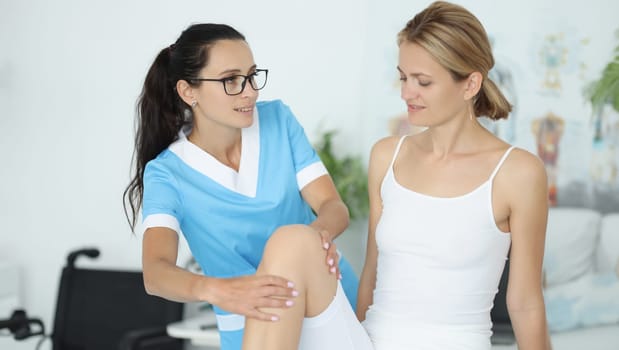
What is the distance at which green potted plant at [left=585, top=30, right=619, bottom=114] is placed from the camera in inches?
122

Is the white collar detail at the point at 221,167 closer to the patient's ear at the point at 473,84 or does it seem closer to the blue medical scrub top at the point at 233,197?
the blue medical scrub top at the point at 233,197

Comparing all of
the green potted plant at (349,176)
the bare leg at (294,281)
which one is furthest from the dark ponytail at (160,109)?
the green potted plant at (349,176)

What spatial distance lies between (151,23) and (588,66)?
1937 mm

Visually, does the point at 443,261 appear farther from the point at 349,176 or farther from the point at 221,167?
the point at 349,176

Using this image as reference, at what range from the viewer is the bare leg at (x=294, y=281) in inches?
63.0

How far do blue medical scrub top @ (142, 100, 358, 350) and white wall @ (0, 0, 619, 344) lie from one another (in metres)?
1.38

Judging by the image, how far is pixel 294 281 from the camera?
1.63 meters

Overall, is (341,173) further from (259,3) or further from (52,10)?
(52,10)

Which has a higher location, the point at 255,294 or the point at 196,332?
the point at 255,294

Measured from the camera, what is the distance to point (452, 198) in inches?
73.7

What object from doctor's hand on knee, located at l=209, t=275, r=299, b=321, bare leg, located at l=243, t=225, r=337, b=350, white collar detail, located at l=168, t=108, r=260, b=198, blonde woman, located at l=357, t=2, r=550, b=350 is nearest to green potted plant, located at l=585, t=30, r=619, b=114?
blonde woman, located at l=357, t=2, r=550, b=350

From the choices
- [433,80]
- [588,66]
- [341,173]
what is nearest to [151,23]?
[341,173]

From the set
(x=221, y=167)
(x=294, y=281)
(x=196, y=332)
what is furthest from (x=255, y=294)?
(x=196, y=332)

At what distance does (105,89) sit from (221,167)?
2.02m
